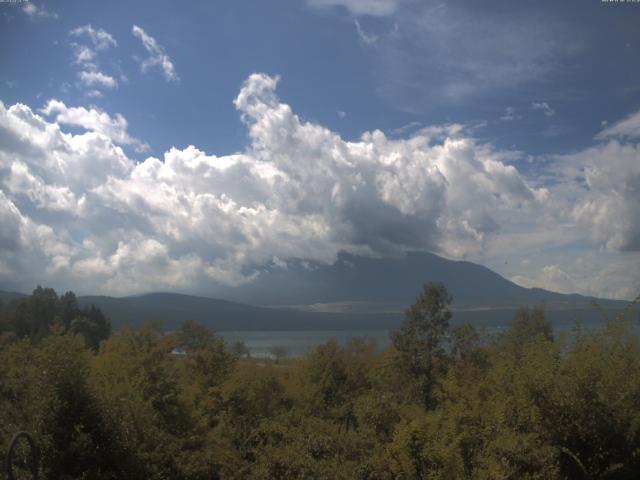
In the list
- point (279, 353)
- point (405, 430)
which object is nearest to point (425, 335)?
point (405, 430)

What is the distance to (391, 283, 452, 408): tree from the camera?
3250cm

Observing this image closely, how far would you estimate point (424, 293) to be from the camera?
33.7 meters

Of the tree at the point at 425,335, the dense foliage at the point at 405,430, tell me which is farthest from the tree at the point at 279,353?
the dense foliage at the point at 405,430

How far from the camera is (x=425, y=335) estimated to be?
33094 millimetres

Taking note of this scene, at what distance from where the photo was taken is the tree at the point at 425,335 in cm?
3250

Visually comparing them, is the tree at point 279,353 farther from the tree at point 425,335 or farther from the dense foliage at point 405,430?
the dense foliage at point 405,430

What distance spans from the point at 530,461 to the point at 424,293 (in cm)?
2270

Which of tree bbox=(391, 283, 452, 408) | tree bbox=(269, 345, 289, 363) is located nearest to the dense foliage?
tree bbox=(391, 283, 452, 408)

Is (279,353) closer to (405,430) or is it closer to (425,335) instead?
(425,335)

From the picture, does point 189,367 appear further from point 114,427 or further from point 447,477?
point 447,477

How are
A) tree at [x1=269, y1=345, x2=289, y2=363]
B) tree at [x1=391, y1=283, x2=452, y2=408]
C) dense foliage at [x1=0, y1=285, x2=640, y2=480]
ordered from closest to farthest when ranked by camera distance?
1. dense foliage at [x1=0, y1=285, x2=640, y2=480]
2. tree at [x1=391, y1=283, x2=452, y2=408]
3. tree at [x1=269, y1=345, x2=289, y2=363]

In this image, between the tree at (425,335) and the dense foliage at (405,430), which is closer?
the dense foliage at (405,430)

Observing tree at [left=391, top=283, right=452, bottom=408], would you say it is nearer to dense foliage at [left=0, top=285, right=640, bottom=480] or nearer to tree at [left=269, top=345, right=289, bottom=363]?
dense foliage at [left=0, top=285, right=640, bottom=480]

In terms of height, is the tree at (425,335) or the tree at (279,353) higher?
the tree at (425,335)
